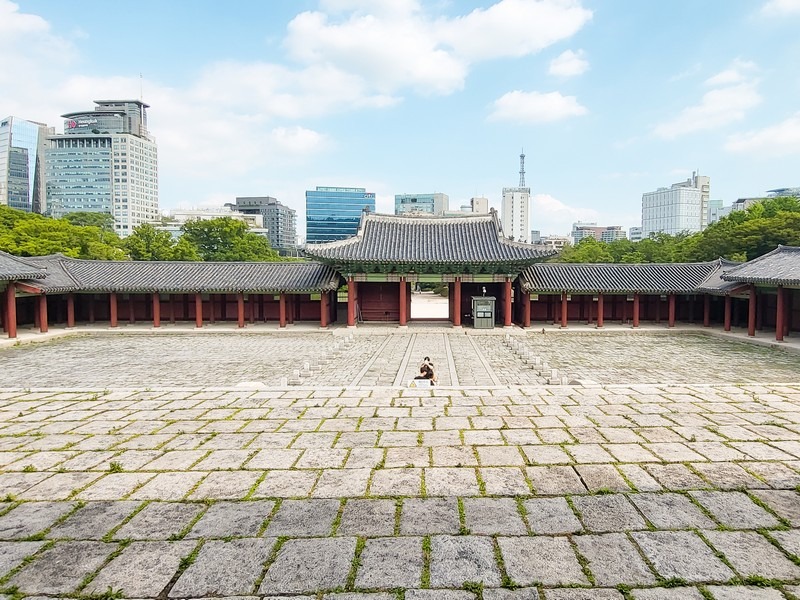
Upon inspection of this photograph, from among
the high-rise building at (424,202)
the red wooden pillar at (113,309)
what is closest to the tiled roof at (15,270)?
the red wooden pillar at (113,309)

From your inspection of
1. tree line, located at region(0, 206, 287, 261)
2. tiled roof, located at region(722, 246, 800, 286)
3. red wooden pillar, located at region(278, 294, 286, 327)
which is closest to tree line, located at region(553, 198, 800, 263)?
tiled roof, located at region(722, 246, 800, 286)

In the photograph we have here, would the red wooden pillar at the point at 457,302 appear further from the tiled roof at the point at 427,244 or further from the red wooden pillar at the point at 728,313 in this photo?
the red wooden pillar at the point at 728,313

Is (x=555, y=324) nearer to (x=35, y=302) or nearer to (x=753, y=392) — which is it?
(x=753, y=392)

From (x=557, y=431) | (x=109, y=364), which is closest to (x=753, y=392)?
(x=557, y=431)

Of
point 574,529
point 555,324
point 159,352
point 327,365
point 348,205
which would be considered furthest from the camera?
point 348,205

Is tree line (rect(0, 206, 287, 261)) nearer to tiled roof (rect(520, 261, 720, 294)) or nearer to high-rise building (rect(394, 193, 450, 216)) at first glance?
tiled roof (rect(520, 261, 720, 294))

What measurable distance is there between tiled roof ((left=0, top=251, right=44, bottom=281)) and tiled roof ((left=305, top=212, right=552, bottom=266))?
13.5 metres

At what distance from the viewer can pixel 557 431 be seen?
8109 mm

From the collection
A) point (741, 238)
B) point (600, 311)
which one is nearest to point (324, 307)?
point (600, 311)

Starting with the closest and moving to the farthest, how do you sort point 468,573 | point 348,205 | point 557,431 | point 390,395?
point 468,573, point 557,431, point 390,395, point 348,205

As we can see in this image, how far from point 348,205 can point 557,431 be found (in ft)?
400

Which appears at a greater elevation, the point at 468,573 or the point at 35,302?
the point at 35,302

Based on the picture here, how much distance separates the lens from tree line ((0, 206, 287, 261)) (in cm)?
4072

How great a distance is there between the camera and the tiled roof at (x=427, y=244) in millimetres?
26281
